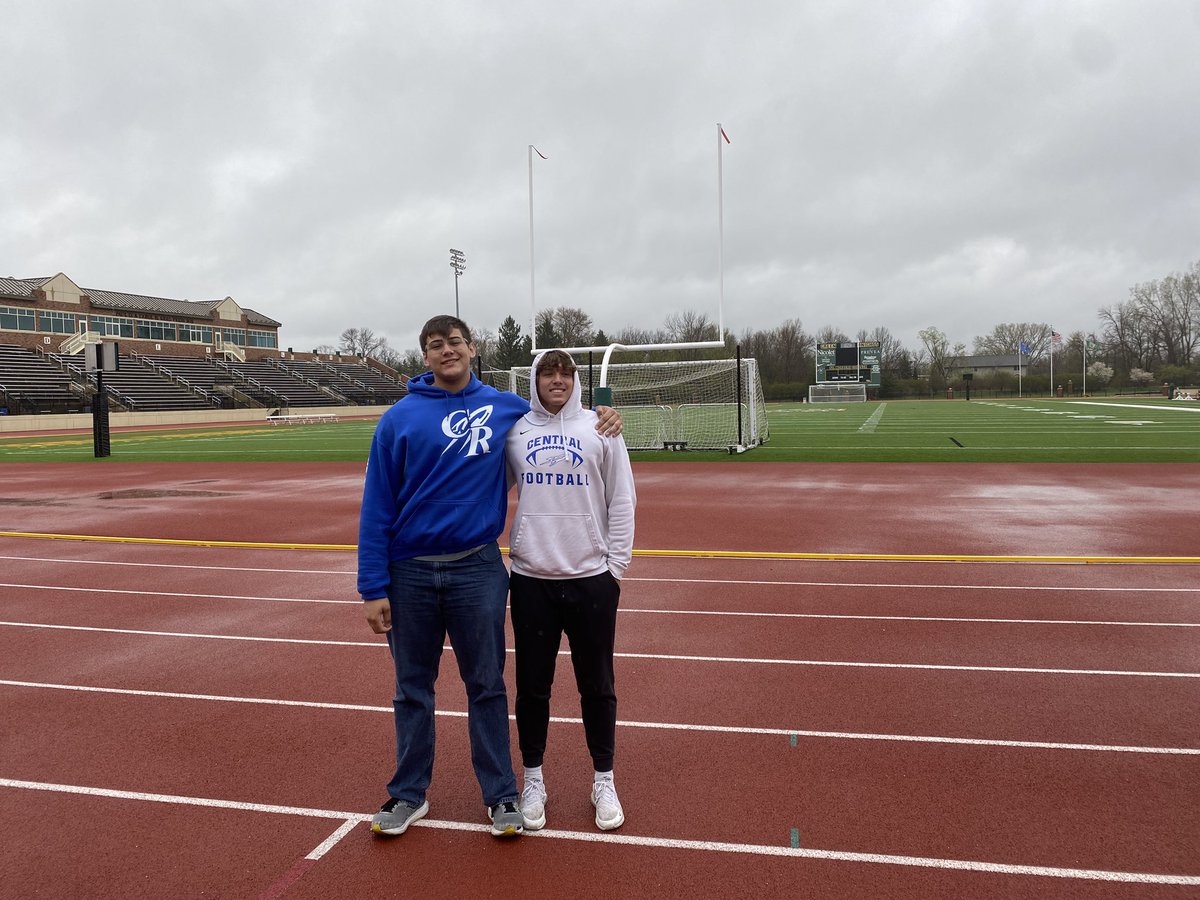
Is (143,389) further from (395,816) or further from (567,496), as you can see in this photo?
(567,496)

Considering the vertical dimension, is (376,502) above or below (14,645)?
above

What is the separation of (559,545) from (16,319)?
70163 millimetres

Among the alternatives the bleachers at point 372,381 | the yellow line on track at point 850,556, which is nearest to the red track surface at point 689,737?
the yellow line on track at point 850,556

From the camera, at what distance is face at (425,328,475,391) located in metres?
3.25

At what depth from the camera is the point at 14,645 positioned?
5863 mm

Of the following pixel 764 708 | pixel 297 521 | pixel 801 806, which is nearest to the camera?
pixel 801 806

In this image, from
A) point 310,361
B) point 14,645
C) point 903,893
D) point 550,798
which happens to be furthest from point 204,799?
point 310,361

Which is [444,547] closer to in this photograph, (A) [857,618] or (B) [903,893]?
(B) [903,893]

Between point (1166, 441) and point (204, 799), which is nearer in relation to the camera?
point (204, 799)

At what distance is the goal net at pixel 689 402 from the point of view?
877 inches

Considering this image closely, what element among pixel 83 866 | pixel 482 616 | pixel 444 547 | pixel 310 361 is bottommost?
pixel 83 866

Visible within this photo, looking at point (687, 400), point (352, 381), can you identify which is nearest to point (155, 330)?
point (352, 381)

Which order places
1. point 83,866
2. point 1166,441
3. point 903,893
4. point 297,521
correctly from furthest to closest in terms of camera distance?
1. point 1166,441
2. point 297,521
3. point 83,866
4. point 903,893

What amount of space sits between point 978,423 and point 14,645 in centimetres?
3372
